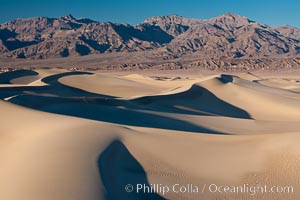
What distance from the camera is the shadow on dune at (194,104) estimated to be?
26266mm

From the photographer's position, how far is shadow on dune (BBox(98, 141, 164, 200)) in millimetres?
9070

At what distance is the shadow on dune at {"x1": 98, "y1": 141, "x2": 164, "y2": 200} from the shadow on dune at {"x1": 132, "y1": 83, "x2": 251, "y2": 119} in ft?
44.1

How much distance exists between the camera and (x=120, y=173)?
33.5ft

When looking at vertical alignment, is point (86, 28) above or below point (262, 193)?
above

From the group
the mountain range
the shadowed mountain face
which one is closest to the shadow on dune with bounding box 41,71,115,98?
the mountain range

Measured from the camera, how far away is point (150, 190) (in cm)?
964

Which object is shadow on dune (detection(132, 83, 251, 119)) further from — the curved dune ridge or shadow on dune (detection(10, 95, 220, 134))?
the curved dune ridge

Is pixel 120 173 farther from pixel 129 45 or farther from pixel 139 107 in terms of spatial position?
pixel 129 45

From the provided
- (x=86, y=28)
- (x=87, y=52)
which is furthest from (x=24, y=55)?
(x=86, y=28)

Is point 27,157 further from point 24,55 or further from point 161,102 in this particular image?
point 24,55

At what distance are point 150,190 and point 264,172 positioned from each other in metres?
3.50

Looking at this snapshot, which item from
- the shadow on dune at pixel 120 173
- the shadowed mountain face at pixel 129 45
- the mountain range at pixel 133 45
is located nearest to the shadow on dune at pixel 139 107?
the shadow on dune at pixel 120 173

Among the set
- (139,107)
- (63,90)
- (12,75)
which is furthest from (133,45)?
(139,107)

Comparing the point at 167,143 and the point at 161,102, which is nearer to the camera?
the point at 167,143
